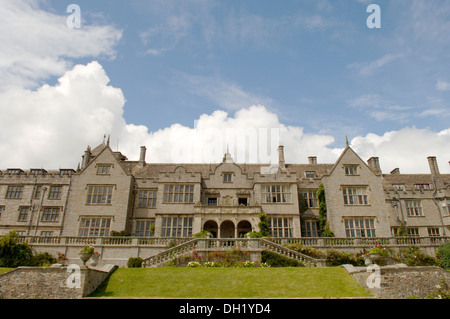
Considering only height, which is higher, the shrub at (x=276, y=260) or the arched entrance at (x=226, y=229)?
the arched entrance at (x=226, y=229)

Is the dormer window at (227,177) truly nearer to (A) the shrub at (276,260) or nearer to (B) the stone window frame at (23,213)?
(A) the shrub at (276,260)

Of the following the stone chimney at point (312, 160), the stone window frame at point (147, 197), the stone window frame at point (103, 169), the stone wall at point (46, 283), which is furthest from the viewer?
the stone chimney at point (312, 160)

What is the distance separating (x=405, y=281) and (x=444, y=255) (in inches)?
475

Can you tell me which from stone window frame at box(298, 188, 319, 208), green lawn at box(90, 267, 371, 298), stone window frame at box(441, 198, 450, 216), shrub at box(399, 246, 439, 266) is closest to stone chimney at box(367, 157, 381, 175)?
stone window frame at box(441, 198, 450, 216)

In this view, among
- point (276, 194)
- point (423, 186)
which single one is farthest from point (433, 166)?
point (276, 194)

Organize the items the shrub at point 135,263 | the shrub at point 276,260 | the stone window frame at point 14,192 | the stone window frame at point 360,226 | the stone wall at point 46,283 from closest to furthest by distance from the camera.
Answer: the stone wall at point 46,283 < the shrub at point 276,260 < the shrub at point 135,263 < the stone window frame at point 360,226 < the stone window frame at point 14,192

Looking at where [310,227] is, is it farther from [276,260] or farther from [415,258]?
[276,260]

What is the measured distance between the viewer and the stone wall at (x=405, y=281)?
55.5 ft

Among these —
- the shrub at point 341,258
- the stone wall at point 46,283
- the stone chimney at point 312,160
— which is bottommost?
the stone wall at point 46,283

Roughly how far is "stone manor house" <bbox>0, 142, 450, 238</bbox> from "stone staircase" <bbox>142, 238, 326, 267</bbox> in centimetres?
654

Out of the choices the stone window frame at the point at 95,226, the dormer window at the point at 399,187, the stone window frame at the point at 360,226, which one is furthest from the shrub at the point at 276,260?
the dormer window at the point at 399,187

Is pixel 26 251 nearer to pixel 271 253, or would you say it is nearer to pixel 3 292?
pixel 3 292

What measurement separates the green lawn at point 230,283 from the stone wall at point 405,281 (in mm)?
789
